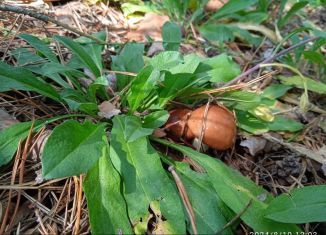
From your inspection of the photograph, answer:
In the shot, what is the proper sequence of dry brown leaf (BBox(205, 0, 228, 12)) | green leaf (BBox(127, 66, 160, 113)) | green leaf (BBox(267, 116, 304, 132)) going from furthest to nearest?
dry brown leaf (BBox(205, 0, 228, 12)) < green leaf (BBox(267, 116, 304, 132)) < green leaf (BBox(127, 66, 160, 113))

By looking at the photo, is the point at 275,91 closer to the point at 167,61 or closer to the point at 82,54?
the point at 167,61

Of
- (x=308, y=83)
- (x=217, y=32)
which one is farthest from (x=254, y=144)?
(x=217, y=32)

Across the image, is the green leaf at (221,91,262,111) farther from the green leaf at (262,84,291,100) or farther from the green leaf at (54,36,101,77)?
the green leaf at (54,36,101,77)

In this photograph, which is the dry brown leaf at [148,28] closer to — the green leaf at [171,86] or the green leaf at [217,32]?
the green leaf at [217,32]

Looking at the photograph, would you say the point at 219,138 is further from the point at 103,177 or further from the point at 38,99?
the point at 38,99

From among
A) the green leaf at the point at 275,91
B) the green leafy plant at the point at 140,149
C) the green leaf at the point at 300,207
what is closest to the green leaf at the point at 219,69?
the green leafy plant at the point at 140,149

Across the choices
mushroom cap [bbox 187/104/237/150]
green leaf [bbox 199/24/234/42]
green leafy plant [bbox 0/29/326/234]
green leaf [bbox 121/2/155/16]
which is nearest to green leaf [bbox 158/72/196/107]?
green leafy plant [bbox 0/29/326/234]

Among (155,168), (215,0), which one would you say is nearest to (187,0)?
(215,0)
